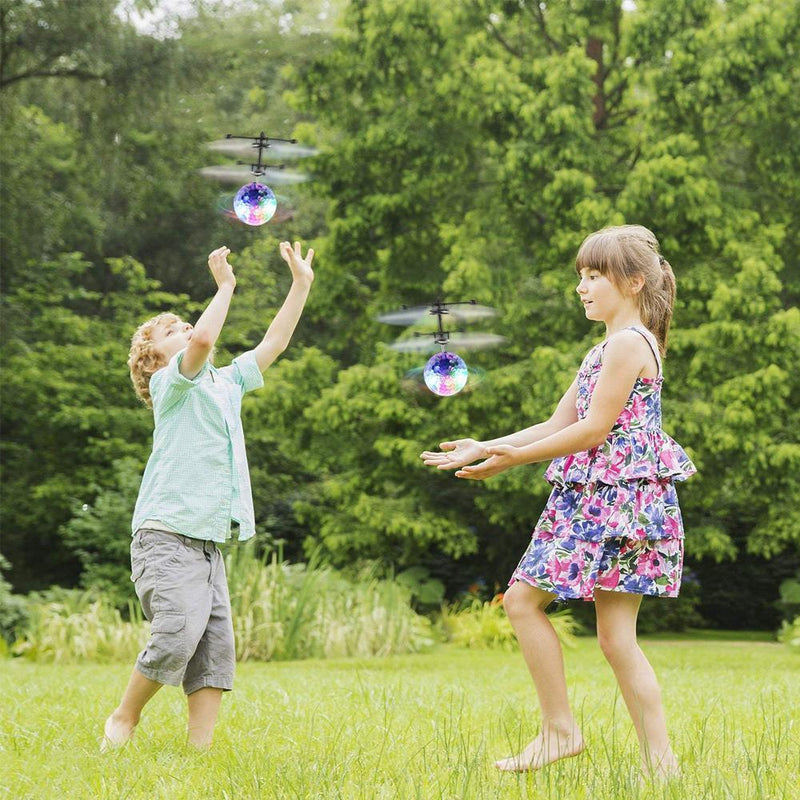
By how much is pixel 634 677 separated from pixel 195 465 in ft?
4.71

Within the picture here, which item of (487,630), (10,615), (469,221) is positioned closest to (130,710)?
(10,615)

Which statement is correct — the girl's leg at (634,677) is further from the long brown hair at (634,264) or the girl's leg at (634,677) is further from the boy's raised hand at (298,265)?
the boy's raised hand at (298,265)

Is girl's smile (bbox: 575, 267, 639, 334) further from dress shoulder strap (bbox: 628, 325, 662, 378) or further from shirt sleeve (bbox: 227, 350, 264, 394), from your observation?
shirt sleeve (bbox: 227, 350, 264, 394)

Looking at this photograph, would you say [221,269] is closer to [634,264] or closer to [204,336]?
[204,336]

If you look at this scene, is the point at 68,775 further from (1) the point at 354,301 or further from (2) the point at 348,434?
(1) the point at 354,301

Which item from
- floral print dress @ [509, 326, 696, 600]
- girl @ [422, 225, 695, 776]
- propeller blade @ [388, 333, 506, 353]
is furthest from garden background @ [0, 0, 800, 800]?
floral print dress @ [509, 326, 696, 600]

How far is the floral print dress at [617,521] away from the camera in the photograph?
2.83 m

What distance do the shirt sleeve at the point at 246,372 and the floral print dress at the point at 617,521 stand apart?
124cm

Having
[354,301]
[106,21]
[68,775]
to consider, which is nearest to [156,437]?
[68,775]

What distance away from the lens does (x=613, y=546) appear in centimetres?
287

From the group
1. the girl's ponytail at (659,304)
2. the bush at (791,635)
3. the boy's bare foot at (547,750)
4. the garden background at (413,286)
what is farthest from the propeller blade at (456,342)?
the bush at (791,635)

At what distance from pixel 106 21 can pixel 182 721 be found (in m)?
10.2

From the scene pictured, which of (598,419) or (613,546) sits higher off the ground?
(598,419)

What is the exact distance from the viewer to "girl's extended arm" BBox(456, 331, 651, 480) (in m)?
2.78
